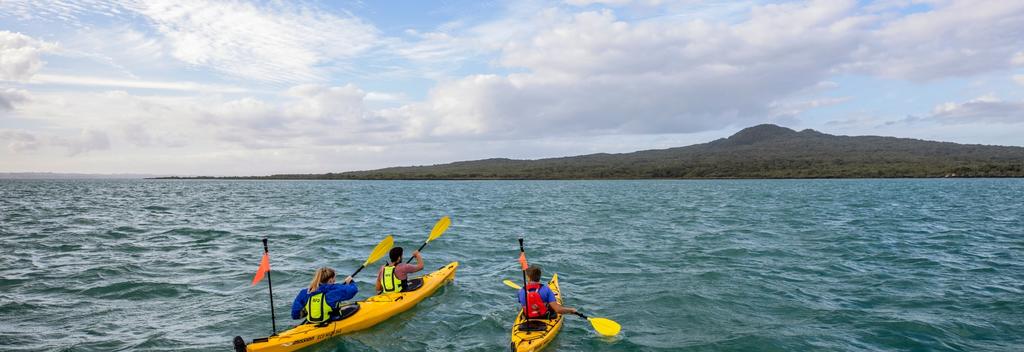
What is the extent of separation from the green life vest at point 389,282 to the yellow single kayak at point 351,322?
24cm

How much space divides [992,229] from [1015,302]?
1960 centimetres

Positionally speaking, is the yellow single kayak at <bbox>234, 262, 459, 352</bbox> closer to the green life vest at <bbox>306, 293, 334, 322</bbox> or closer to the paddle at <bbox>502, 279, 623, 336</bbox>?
the green life vest at <bbox>306, 293, 334, 322</bbox>

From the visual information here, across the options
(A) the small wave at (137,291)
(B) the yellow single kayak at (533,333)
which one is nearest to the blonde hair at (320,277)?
(B) the yellow single kayak at (533,333)

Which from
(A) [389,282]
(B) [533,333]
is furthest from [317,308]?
(B) [533,333]

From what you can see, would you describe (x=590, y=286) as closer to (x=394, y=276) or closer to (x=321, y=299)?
(x=394, y=276)

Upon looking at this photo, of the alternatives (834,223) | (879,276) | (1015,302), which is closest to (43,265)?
(879,276)

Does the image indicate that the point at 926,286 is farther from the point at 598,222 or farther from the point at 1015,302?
the point at 598,222

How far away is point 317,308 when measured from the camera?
419 inches

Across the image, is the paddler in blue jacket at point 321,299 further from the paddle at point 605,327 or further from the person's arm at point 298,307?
the paddle at point 605,327

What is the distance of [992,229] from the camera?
27391mm

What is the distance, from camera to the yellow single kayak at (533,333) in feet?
31.8

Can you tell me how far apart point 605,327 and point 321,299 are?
5.80 meters

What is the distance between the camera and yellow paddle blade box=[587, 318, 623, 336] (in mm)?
10688

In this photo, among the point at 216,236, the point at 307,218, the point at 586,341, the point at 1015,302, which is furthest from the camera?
the point at 307,218
